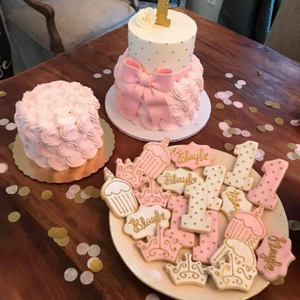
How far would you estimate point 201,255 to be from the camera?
0.70 metres

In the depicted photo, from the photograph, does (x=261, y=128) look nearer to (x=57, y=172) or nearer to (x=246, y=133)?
(x=246, y=133)

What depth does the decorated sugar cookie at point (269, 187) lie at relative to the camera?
30.8 inches

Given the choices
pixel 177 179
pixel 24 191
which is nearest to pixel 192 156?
pixel 177 179

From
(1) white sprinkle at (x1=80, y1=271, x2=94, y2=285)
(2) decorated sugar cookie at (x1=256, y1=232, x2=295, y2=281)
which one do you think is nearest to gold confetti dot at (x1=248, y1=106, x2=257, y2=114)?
(2) decorated sugar cookie at (x1=256, y1=232, x2=295, y2=281)

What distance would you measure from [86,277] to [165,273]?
16 cm

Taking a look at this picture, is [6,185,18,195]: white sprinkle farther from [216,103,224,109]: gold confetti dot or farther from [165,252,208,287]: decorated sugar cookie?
[216,103,224,109]: gold confetti dot

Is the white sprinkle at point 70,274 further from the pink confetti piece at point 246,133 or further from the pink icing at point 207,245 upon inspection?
the pink confetti piece at point 246,133

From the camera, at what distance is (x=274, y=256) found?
2.27 ft

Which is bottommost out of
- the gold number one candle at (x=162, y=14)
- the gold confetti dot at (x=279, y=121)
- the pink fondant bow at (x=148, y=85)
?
the gold confetti dot at (x=279, y=121)

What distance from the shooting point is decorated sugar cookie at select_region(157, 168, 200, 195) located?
816mm

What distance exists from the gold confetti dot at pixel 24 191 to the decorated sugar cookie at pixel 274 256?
538mm

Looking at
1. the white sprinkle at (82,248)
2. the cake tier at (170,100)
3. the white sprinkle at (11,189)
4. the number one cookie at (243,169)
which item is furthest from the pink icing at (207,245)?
the white sprinkle at (11,189)

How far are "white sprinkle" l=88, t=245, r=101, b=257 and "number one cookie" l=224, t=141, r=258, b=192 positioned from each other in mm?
330

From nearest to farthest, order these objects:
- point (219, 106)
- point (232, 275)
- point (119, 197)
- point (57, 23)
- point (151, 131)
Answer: point (232, 275) → point (119, 197) → point (151, 131) → point (219, 106) → point (57, 23)
